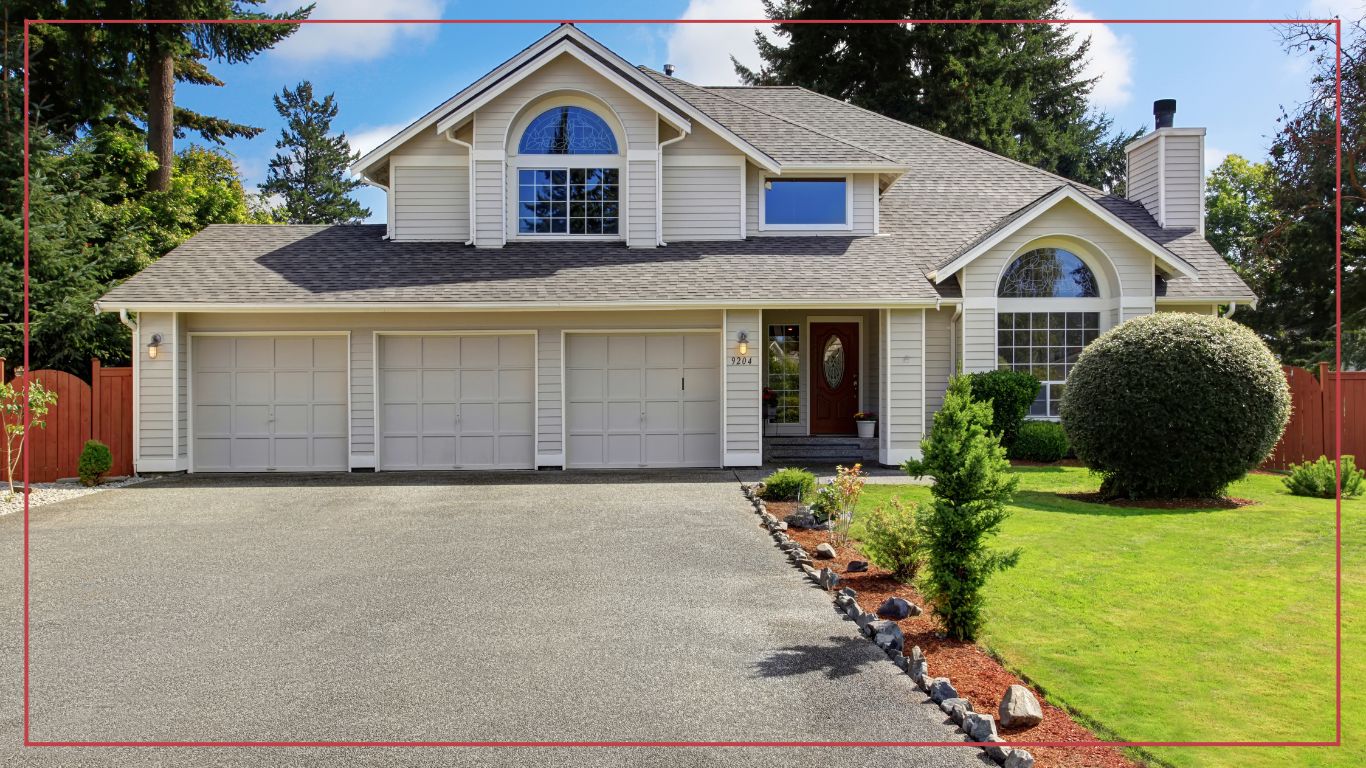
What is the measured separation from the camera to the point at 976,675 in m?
5.53

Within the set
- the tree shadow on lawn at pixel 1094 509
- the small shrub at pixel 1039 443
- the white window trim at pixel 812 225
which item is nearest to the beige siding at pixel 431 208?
the white window trim at pixel 812 225

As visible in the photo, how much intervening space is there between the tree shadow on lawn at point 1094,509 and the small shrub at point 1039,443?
350 cm

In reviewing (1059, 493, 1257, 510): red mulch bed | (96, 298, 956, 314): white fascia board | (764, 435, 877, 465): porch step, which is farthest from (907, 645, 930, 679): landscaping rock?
(764, 435, 877, 465): porch step

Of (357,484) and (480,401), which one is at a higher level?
(480,401)

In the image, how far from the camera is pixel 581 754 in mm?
4496

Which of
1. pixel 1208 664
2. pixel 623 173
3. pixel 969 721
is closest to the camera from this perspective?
pixel 969 721

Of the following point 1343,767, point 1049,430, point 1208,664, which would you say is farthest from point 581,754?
point 1049,430

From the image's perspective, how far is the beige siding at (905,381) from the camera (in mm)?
15383

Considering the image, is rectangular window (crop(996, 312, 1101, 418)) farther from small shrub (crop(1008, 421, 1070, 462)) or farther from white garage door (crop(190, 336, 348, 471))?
white garage door (crop(190, 336, 348, 471))

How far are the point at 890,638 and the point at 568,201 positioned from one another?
12652 millimetres

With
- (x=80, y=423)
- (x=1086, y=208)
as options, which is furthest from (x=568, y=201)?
(x=1086, y=208)

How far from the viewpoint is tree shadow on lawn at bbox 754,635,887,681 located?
220 inches

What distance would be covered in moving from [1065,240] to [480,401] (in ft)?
35.6

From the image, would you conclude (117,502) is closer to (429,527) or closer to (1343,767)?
(429,527)
